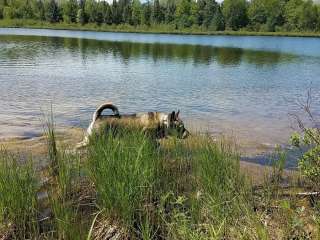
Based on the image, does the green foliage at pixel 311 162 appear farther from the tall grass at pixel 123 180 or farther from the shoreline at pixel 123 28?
the shoreline at pixel 123 28

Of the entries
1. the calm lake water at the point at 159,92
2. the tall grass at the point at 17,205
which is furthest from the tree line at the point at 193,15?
the tall grass at the point at 17,205

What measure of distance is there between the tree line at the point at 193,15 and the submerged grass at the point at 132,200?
122m

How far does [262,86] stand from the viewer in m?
21.7

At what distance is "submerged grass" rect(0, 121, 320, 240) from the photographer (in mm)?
4203

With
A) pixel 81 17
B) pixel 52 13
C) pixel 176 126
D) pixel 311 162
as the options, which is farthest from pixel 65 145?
pixel 52 13

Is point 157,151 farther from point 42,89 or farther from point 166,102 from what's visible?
point 42,89

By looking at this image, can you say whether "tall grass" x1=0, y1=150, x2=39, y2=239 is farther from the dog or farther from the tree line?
the tree line

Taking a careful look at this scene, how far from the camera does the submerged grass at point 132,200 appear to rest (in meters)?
4.20

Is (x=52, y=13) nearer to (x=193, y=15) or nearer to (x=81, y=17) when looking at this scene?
(x=81, y=17)

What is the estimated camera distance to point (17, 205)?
4.40 metres

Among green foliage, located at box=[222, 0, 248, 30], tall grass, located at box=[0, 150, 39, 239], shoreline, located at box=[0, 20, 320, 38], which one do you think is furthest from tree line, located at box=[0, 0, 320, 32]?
tall grass, located at box=[0, 150, 39, 239]

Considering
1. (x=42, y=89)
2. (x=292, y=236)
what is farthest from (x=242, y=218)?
(x=42, y=89)

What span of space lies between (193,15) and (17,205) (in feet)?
440

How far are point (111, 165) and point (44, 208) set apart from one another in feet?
3.22
